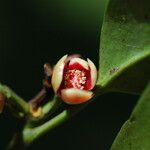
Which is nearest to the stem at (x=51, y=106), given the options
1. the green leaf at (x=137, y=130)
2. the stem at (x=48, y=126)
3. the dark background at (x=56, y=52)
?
the stem at (x=48, y=126)

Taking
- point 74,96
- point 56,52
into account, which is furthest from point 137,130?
point 56,52

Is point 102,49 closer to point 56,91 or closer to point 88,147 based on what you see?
point 56,91

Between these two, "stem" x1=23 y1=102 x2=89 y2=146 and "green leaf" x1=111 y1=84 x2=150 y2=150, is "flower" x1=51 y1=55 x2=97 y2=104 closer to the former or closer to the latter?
"stem" x1=23 y1=102 x2=89 y2=146

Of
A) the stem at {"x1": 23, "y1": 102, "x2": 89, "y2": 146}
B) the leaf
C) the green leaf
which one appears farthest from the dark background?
the green leaf

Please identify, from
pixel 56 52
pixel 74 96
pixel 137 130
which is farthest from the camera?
pixel 56 52

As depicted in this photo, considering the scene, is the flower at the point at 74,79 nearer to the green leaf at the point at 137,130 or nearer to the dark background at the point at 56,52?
the green leaf at the point at 137,130

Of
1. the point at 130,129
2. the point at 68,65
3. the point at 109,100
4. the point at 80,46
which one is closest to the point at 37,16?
the point at 80,46

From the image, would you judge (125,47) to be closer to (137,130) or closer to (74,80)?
(74,80)
